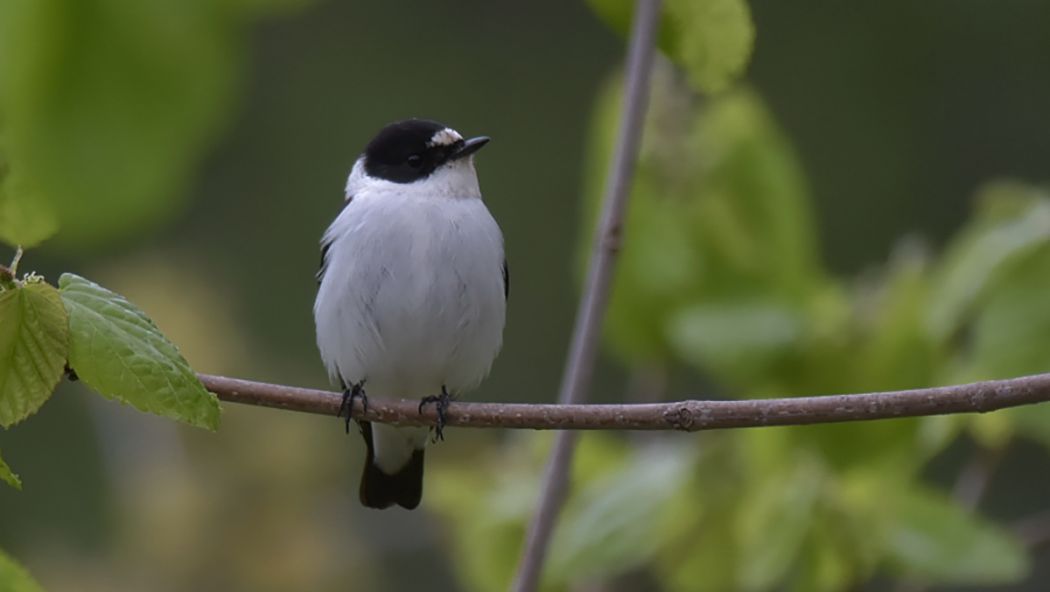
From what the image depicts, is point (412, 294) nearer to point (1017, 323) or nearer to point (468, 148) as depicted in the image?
point (468, 148)

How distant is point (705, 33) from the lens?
6.79 ft

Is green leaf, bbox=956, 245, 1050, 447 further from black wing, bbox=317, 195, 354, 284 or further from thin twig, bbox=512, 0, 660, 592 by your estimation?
black wing, bbox=317, 195, 354, 284

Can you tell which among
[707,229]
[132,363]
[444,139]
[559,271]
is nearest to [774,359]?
[707,229]

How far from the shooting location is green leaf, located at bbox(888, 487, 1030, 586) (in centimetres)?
273

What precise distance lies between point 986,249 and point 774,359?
444 millimetres

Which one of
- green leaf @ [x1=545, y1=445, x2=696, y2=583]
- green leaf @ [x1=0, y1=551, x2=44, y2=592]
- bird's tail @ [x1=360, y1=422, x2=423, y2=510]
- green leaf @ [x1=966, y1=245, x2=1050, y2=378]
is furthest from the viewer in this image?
bird's tail @ [x1=360, y1=422, x2=423, y2=510]

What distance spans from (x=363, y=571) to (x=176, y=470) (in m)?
0.83

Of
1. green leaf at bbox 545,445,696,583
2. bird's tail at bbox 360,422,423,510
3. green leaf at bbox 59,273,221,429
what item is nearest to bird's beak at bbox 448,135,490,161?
bird's tail at bbox 360,422,423,510

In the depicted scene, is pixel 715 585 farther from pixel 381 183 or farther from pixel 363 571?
pixel 363 571

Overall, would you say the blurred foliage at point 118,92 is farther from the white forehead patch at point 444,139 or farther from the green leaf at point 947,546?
the white forehead patch at point 444,139

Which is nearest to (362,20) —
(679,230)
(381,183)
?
(381,183)

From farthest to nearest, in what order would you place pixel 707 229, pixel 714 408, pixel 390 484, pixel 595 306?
pixel 390 484 → pixel 707 229 → pixel 595 306 → pixel 714 408

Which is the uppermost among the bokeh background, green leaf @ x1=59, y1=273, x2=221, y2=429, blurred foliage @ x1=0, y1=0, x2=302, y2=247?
blurred foliage @ x1=0, y1=0, x2=302, y2=247

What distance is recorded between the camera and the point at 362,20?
451 inches
